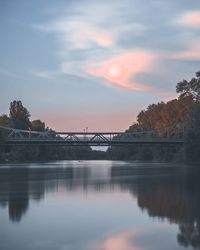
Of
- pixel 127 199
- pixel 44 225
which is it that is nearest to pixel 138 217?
pixel 44 225

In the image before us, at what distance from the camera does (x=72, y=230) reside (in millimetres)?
19000

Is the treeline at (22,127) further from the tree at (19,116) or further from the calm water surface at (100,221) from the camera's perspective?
the calm water surface at (100,221)

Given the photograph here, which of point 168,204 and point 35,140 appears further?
point 35,140

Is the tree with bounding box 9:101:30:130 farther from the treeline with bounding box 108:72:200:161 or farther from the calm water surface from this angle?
the calm water surface

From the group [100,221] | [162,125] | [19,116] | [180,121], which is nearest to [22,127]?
[19,116]

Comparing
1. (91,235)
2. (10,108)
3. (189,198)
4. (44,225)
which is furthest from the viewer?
(10,108)

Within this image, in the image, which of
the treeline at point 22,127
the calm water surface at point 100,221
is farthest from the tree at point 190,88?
the calm water surface at point 100,221

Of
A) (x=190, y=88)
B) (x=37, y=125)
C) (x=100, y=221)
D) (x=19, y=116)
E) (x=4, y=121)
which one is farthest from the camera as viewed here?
(x=37, y=125)

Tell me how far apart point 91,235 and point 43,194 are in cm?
1598

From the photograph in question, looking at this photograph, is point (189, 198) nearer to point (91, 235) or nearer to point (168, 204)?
point (168, 204)

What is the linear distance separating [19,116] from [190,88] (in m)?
55.9

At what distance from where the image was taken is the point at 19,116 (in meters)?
153

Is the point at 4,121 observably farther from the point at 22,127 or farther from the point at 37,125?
the point at 37,125

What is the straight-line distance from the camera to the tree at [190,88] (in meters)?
112
